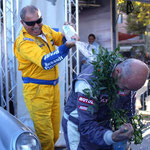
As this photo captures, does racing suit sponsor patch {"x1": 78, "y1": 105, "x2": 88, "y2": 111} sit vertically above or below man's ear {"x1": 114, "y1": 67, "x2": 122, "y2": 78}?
below

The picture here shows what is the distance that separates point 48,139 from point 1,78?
195 centimetres

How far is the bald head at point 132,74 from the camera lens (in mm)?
1819

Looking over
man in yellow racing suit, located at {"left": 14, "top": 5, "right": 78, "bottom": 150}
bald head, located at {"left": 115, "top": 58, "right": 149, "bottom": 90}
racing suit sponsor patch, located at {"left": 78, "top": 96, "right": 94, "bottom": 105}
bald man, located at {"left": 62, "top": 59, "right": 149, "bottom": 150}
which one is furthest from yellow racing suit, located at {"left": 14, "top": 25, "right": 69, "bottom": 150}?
bald head, located at {"left": 115, "top": 58, "right": 149, "bottom": 90}

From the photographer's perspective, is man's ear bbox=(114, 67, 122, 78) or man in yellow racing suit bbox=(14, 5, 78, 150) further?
man in yellow racing suit bbox=(14, 5, 78, 150)

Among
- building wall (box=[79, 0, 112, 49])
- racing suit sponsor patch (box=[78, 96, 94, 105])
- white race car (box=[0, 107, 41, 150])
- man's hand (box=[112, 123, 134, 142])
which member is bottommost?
white race car (box=[0, 107, 41, 150])

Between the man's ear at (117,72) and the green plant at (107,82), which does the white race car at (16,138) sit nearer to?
the green plant at (107,82)

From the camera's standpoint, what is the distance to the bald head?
5.97 ft

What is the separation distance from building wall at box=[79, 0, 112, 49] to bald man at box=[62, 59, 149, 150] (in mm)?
6469

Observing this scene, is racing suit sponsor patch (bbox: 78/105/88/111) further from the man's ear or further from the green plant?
the man's ear

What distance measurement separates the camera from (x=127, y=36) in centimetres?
1769

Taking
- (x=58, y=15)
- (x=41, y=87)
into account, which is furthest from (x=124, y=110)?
(x=58, y=15)

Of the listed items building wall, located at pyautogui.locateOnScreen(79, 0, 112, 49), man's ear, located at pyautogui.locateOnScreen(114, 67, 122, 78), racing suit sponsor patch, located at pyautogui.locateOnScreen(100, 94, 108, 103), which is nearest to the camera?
man's ear, located at pyautogui.locateOnScreen(114, 67, 122, 78)

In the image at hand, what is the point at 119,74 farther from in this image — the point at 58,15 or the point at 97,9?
the point at 97,9

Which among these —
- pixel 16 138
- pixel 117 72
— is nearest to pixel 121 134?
pixel 117 72
